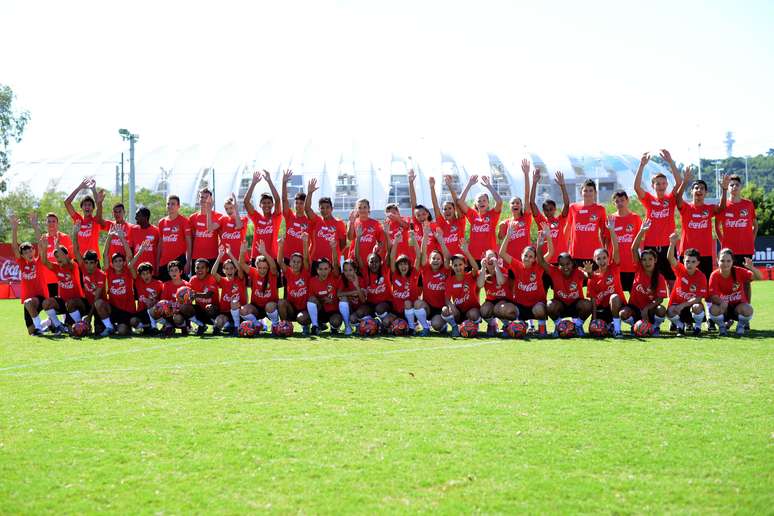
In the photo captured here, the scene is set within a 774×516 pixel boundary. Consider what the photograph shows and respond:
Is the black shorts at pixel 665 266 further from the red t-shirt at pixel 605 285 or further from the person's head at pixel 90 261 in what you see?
the person's head at pixel 90 261

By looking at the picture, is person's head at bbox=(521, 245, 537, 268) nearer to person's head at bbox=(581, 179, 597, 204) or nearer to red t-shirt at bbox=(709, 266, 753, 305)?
person's head at bbox=(581, 179, 597, 204)

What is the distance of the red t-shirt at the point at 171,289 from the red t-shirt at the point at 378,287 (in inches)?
97.9

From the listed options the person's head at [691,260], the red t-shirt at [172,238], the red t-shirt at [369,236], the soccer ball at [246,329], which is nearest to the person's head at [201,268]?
the red t-shirt at [172,238]

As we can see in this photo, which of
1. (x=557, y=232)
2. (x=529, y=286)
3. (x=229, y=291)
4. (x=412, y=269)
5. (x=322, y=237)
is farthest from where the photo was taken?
(x=557, y=232)

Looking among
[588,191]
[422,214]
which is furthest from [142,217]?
[588,191]

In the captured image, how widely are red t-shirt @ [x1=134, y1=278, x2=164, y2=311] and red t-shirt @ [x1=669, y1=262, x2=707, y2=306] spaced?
22.4 feet

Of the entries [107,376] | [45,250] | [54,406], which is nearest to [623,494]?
[54,406]

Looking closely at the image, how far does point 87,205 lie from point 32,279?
4.34 ft

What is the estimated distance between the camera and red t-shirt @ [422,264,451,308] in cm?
1037

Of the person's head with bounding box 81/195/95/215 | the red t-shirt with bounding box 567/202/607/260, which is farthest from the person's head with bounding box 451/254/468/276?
the person's head with bounding box 81/195/95/215

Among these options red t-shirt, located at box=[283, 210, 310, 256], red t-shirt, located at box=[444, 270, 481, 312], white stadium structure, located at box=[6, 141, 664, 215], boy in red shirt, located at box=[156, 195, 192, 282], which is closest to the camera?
red t-shirt, located at box=[444, 270, 481, 312]

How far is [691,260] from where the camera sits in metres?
9.57

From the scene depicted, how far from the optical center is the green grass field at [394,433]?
360 cm

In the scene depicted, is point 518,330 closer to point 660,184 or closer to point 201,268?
point 660,184
